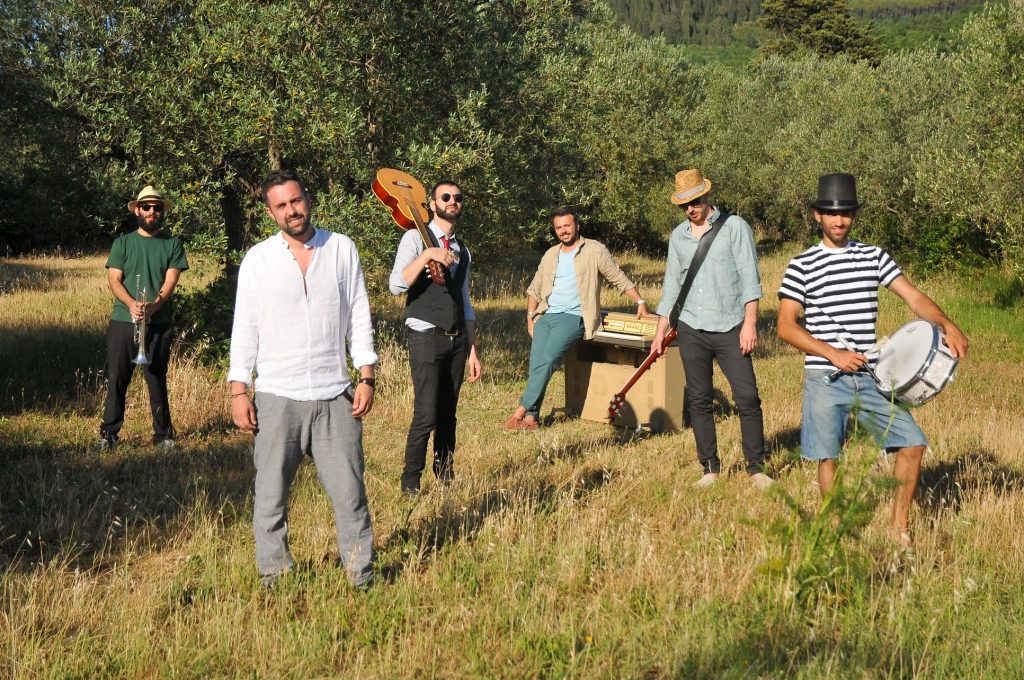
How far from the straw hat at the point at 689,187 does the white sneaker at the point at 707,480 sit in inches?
74.3

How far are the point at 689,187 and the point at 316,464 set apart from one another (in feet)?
11.5

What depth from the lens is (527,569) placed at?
5.02 meters

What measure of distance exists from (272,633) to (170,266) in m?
4.54

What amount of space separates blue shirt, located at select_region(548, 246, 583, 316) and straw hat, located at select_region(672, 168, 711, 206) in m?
2.21

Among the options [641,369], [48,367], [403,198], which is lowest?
[48,367]

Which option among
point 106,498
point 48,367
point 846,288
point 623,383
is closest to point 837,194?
point 846,288

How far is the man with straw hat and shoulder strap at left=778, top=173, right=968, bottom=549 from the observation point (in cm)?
517

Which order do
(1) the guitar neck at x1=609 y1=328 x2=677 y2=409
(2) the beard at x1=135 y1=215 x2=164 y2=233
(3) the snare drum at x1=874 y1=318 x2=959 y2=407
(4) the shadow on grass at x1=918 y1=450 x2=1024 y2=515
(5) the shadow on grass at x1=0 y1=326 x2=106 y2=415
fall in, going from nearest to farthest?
(3) the snare drum at x1=874 y1=318 x2=959 y2=407 → (4) the shadow on grass at x1=918 y1=450 x2=1024 y2=515 → (1) the guitar neck at x1=609 y1=328 x2=677 y2=409 → (2) the beard at x1=135 y1=215 x2=164 y2=233 → (5) the shadow on grass at x1=0 y1=326 x2=106 y2=415

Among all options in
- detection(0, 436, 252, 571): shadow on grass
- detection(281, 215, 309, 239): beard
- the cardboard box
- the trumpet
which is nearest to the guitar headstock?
the cardboard box

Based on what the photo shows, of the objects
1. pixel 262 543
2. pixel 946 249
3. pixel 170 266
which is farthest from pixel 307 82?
pixel 946 249

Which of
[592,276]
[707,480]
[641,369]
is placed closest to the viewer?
[707,480]

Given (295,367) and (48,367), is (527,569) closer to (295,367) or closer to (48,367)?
(295,367)

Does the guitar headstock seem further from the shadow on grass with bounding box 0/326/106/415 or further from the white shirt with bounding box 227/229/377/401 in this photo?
the shadow on grass with bounding box 0/326/106/415

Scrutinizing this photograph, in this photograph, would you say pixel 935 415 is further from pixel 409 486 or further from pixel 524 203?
pixel 524 203
